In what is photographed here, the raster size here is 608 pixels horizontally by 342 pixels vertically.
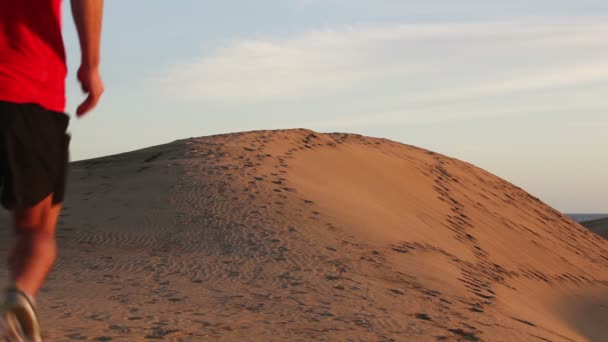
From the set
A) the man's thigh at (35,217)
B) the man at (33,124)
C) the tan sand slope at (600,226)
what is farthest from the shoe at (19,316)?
the tan sand slope at (600,226)

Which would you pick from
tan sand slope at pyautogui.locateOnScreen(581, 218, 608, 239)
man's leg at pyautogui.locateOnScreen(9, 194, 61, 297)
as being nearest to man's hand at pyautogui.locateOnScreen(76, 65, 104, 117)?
man's leg at pyautogui.locateOnScreen(9, 194, 61, 297)

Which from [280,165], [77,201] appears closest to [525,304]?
[280,165]

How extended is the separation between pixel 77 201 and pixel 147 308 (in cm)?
472

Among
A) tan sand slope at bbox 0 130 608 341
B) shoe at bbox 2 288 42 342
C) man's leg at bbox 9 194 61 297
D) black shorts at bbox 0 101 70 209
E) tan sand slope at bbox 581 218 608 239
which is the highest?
black shorts at bbox 0 101 70 209

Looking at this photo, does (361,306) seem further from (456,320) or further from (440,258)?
(440,258)

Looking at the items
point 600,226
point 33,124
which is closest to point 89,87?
point 33,124

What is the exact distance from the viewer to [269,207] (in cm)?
794

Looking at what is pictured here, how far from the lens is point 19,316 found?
2.33 m

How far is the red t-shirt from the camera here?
7.43 ft

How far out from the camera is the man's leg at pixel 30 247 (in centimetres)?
237

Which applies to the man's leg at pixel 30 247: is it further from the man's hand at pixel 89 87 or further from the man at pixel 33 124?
the man's hand at pixel 89 87

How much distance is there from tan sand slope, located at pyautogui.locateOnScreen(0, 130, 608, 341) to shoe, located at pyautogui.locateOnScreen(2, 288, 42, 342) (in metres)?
1.53

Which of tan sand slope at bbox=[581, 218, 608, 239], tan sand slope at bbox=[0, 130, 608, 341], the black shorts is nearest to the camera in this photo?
the black shorts

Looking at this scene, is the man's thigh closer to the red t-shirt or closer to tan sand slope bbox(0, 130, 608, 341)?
the red t-shirt
